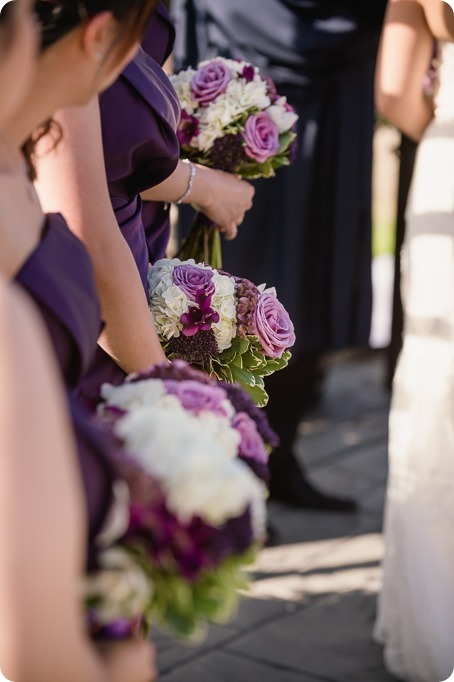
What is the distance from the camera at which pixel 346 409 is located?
5992 mm

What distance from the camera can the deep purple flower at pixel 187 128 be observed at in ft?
7.95

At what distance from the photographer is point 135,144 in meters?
1.98

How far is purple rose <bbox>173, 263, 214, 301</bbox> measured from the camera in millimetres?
1994

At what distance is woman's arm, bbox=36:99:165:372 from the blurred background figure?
7.02ft

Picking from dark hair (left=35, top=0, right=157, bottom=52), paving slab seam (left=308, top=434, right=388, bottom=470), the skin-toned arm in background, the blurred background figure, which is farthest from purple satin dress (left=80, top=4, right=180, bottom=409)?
paving slab seam (left=308, top=434, right=388, bottom=470)

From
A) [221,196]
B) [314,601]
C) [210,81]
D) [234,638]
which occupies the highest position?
[210,81]

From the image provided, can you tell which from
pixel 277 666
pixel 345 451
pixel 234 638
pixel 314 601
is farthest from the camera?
pixel 345 451

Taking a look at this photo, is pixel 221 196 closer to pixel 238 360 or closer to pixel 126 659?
pixel 238 360

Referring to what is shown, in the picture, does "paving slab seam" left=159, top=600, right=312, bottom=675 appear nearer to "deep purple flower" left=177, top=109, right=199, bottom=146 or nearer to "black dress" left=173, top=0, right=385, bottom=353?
"black dress" left=173, top=0, right=385, bottom=353

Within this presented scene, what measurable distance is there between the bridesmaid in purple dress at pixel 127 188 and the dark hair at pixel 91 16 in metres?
0.31

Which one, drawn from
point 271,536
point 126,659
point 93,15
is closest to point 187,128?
point 93,15

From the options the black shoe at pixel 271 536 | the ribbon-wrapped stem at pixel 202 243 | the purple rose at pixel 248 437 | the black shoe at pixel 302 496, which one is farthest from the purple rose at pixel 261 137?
the black shoe at pixel 302 496

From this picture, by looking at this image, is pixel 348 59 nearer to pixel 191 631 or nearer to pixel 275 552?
pixel 275 552

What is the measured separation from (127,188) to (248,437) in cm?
78
